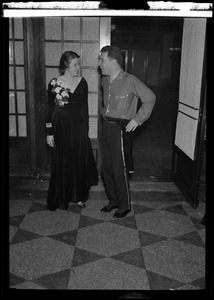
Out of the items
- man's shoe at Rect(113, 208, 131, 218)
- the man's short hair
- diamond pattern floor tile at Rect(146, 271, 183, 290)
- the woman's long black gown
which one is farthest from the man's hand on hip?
diamond pattern floor tile at Rect(146, 271, 183, 290)

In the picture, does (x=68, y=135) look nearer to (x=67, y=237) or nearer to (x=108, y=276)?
(x=67, y=237)

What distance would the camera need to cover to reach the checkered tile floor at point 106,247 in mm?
2465

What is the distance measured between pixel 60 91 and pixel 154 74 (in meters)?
13.3

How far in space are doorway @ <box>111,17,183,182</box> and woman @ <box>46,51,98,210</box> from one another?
1.33 meters

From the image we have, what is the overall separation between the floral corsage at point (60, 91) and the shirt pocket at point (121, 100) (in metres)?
0.53

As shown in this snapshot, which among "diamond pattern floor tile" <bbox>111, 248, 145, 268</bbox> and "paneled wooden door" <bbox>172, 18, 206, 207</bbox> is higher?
"paneled wooden door" <bbox>172, 18, 206, 207</bbox>

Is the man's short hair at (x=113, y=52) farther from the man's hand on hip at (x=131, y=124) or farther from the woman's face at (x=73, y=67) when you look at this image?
the man's hand on hip at (x=131, y=124)

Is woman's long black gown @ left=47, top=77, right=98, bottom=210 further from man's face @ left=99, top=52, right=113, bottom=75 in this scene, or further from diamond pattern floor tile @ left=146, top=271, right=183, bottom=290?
diamond pattern floor tile @ left=146, top=271, right=183, bottom=290

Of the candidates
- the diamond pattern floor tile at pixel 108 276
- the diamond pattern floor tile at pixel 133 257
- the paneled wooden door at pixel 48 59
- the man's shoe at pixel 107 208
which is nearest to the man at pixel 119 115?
the man's shoe at pixel 107 208

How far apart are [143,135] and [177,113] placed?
143 inches

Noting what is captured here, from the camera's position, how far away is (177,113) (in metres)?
4.46

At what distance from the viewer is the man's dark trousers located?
11.1 feet

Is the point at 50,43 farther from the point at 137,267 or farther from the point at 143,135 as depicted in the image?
the point at 143,135
